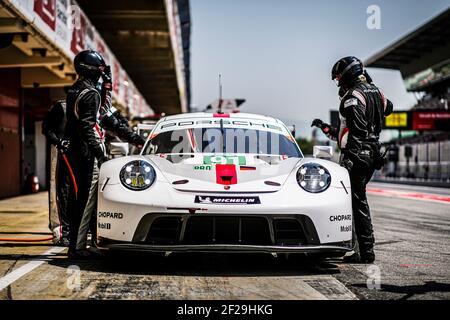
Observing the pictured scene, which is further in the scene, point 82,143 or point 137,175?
point 82,143

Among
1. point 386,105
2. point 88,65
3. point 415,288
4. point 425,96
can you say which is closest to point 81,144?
point 88,65

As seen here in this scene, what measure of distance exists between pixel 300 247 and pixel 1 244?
3.23 metres

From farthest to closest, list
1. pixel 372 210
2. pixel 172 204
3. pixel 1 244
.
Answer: pixel 372 210 → pixel 1 244 → pixel 172 204

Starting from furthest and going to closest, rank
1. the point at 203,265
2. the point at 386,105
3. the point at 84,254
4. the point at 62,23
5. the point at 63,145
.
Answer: the point at 62,23 < the point at 63,145 < the point at 386,105 < the point at 84,254 < the point at 203,265

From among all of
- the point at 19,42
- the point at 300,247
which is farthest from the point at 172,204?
the point at 19,42

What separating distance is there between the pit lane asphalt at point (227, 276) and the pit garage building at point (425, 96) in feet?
124

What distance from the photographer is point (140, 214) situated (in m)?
4.46

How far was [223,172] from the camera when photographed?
15.5ft

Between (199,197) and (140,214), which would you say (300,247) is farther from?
(140,214)

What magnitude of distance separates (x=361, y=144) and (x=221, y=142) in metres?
1.14

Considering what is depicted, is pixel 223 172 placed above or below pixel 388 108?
below

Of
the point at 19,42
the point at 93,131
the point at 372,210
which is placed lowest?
the point at 372,210

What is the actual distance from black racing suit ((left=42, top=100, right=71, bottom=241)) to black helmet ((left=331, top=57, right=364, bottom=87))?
99.0 inches

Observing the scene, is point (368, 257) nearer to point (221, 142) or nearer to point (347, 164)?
point (347, 164)
